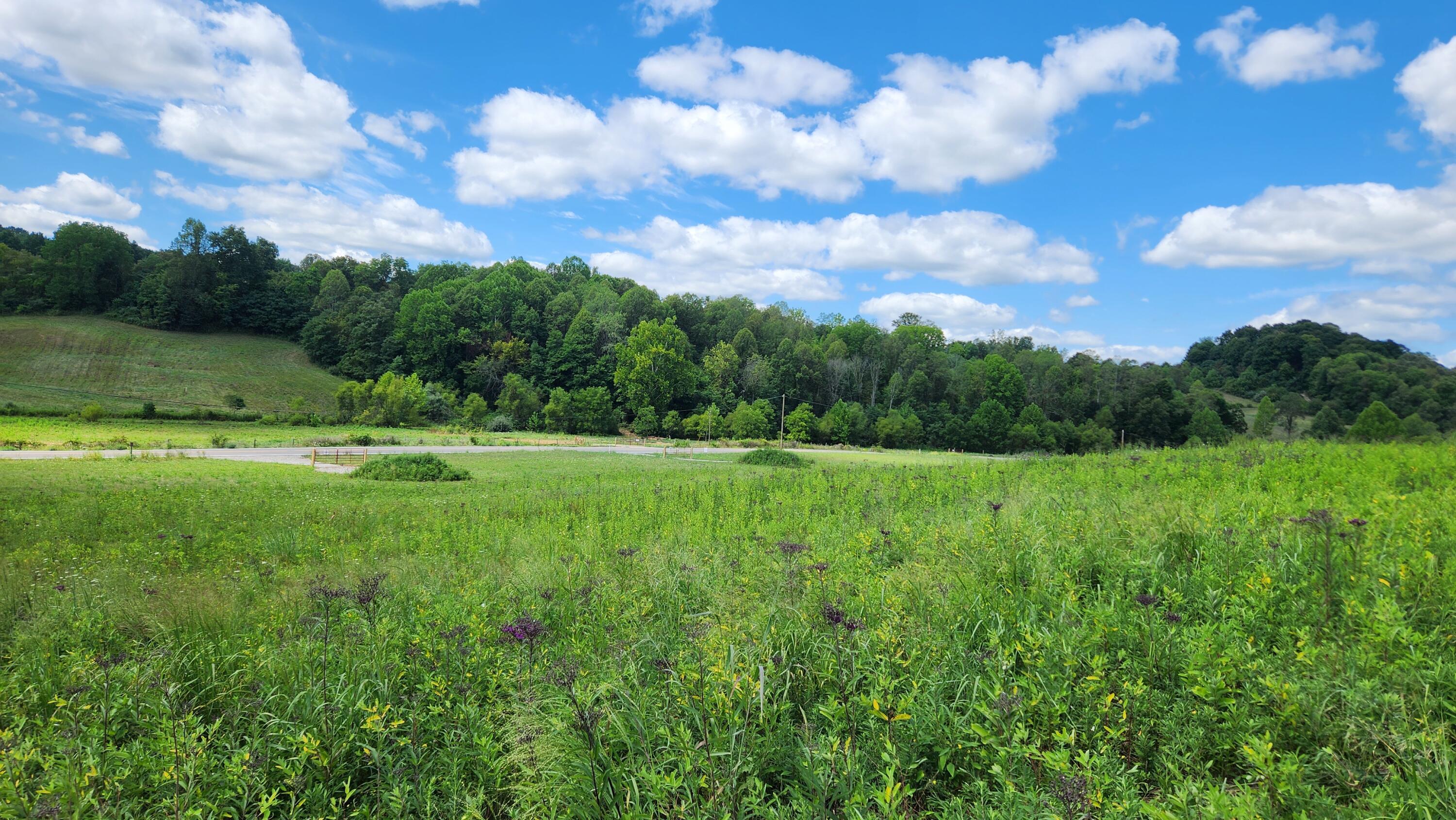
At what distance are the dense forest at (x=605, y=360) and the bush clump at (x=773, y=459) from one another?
120 ft

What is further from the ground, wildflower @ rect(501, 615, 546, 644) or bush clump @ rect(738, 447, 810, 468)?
wildflower @ rect(501, 615, 546, 644)

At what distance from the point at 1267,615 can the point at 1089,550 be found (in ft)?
4.57

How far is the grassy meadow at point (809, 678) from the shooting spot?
270 centimetres

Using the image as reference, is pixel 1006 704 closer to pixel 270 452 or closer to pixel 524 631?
pixel 524 631

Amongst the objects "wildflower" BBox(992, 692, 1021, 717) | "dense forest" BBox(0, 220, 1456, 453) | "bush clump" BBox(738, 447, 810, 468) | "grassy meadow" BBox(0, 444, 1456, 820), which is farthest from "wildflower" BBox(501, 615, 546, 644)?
"dense forest" BBox(0, 220, 1456, 453)

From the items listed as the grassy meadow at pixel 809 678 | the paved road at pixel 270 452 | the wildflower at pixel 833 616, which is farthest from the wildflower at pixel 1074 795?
the paved road at pixel 270 452

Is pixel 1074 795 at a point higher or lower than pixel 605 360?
lower

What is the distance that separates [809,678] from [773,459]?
3049 cm

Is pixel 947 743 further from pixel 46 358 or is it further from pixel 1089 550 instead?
pixel 46 358

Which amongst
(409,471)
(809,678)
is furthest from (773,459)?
(809,678)

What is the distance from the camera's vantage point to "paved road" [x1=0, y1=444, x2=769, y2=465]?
28.5 metres

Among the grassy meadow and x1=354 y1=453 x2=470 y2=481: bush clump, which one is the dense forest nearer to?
x1=354 y1=453 x2=470 y2=481: bush clump

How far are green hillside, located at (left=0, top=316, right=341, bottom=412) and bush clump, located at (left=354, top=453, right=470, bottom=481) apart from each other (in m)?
44.2

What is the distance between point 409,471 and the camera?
920 inches
